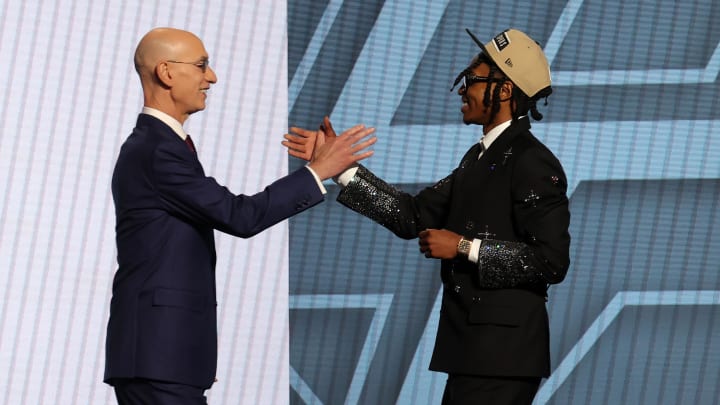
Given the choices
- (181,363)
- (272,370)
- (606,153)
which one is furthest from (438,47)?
(181,363)

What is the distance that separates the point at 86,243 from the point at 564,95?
149cm

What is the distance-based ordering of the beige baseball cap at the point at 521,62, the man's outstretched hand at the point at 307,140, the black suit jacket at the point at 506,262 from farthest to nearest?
the man's outstretched hand at the point at 307,140, the beige baseball cap at the point at 521,62, the black suit jacket at the point at 506,262

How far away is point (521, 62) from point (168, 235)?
741 millimetres

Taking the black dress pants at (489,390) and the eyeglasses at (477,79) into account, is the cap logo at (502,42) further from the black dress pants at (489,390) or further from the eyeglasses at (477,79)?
the black dress pants at (489,390)

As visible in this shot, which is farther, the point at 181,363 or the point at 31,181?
the point at 31,181

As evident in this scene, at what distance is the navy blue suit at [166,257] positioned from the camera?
199 cm

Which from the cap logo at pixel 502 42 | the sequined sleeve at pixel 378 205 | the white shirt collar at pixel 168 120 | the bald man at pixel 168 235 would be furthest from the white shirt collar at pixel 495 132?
the white shirt collar at pixel 168 120

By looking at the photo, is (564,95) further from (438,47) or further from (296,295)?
(296,295)

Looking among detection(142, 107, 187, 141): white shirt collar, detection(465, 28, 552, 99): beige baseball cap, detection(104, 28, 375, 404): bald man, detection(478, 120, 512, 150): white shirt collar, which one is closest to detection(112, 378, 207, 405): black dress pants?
detection(104, 28, 375, 404): bald man

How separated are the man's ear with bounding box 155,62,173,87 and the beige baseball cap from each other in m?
0.57

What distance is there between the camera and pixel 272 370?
11.7 ft

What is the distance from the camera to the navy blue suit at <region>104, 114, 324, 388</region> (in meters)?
1.99

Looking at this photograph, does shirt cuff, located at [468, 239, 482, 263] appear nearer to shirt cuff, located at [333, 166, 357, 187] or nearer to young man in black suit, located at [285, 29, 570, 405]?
young man in black suit, located at [285, 29, 570, 405]

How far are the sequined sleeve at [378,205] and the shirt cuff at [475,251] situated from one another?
0.31 m
